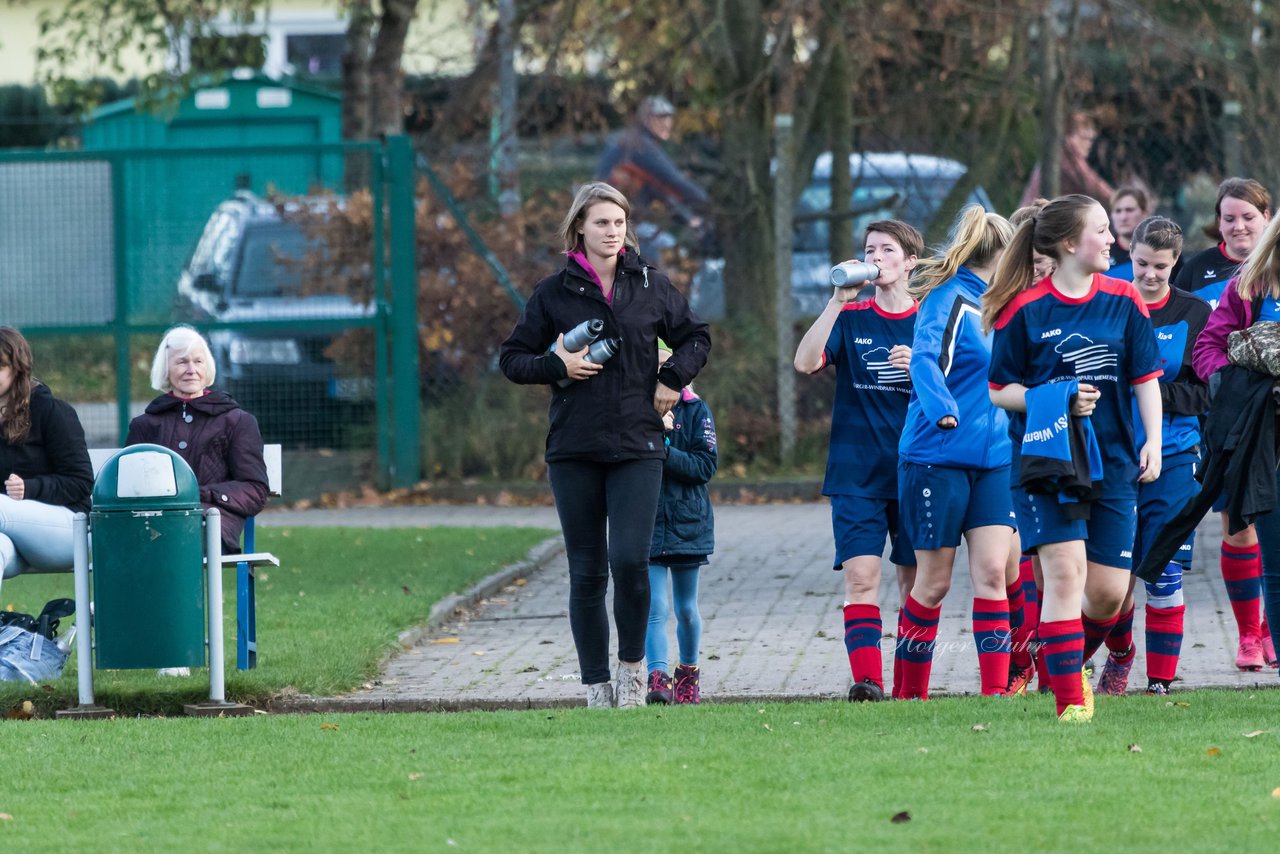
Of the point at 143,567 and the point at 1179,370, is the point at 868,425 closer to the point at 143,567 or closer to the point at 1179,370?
the point at 1179,370

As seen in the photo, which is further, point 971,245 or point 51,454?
point 51,454

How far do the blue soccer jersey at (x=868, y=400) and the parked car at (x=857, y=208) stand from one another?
352 inches

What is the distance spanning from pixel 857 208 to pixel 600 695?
9.93 m

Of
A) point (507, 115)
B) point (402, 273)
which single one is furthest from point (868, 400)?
point (507, 115)

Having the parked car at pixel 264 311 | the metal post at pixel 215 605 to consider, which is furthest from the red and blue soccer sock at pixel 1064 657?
the parked car at pixel 264 311

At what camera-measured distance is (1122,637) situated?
726 cm

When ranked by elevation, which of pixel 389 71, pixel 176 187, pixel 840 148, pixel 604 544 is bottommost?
pixel 604 544

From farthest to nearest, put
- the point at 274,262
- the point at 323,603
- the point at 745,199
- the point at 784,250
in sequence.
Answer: the point at 745,199 → the point at 784,250 → the point at 274,262 → the point at 323,603

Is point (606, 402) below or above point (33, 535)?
above

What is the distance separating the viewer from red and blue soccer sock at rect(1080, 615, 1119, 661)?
6.59 metres

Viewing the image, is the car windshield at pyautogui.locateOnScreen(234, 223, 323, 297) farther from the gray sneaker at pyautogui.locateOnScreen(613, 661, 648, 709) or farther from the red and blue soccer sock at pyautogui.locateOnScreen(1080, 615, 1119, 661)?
the red and blue soccer sock at pyautogui.locateOnScreen(1080, 615, 1119, 661)

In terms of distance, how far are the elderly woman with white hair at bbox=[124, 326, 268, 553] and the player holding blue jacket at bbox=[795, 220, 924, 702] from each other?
2.59 m

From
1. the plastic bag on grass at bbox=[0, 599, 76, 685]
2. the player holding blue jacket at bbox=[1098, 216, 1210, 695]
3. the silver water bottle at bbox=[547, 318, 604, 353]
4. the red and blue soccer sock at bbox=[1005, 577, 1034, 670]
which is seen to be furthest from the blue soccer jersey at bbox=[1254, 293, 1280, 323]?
the plastic bag on grass at bbox=[0, 599, 76, 685]

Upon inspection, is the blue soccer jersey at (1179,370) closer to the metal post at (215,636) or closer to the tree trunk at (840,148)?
the metal post at (215,636)
